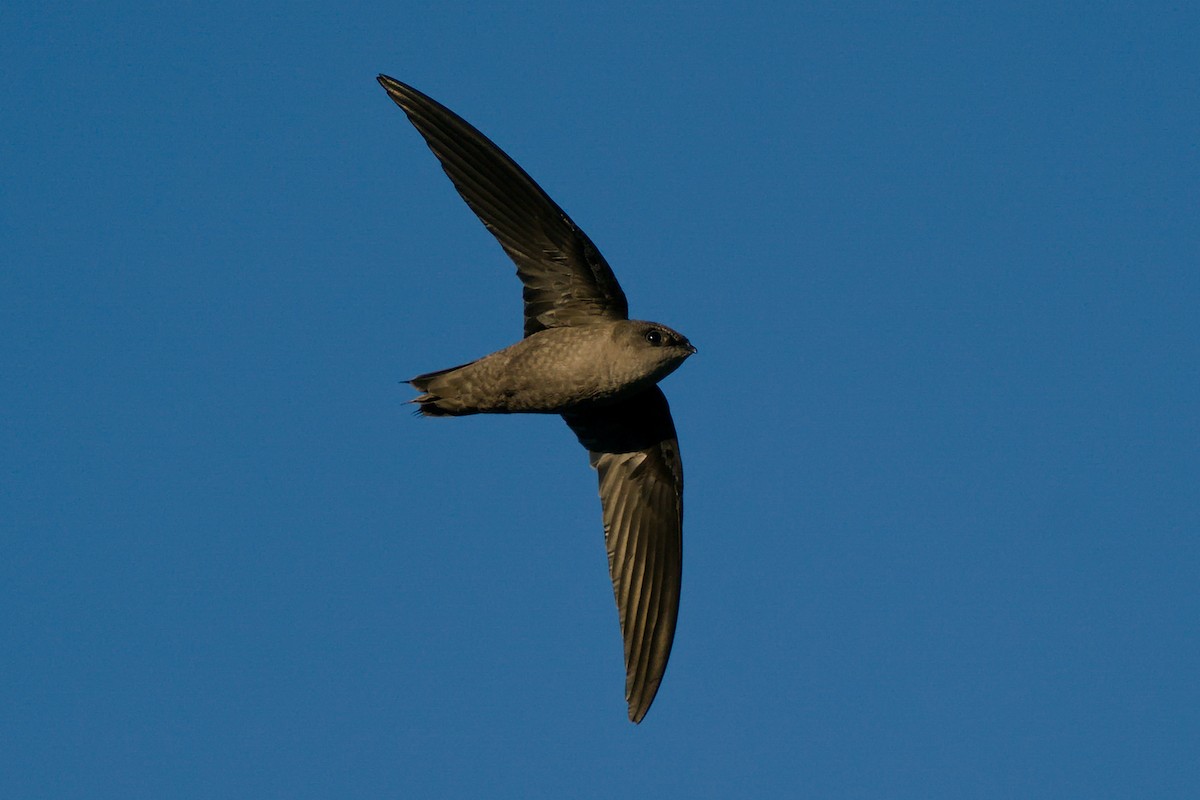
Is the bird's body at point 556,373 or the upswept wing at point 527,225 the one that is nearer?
the upswept wing at point 527,225

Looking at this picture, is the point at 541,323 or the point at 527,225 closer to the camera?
the point at 527,225

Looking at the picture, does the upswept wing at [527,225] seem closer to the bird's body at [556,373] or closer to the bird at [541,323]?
the bird at [541,323]

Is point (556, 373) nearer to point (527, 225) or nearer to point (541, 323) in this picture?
point (541, 323)

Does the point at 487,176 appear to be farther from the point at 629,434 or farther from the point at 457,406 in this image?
the point at 629,434

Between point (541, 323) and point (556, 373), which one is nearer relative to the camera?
point (556, 373)

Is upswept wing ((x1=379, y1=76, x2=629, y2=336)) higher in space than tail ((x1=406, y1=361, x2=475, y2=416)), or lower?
higher

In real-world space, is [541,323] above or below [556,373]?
above

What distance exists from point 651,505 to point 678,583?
61 cm

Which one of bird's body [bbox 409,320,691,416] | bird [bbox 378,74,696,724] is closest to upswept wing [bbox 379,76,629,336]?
bird [bbox 378,74,696,724]

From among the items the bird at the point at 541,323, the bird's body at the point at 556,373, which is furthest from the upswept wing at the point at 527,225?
the bird's body at the point at 556,373

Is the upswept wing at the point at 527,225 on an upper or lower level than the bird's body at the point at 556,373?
upper

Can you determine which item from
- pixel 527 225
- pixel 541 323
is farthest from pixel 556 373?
pixel 527 225

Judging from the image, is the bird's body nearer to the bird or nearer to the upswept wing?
the bird

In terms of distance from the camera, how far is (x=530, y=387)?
37.4 ft
